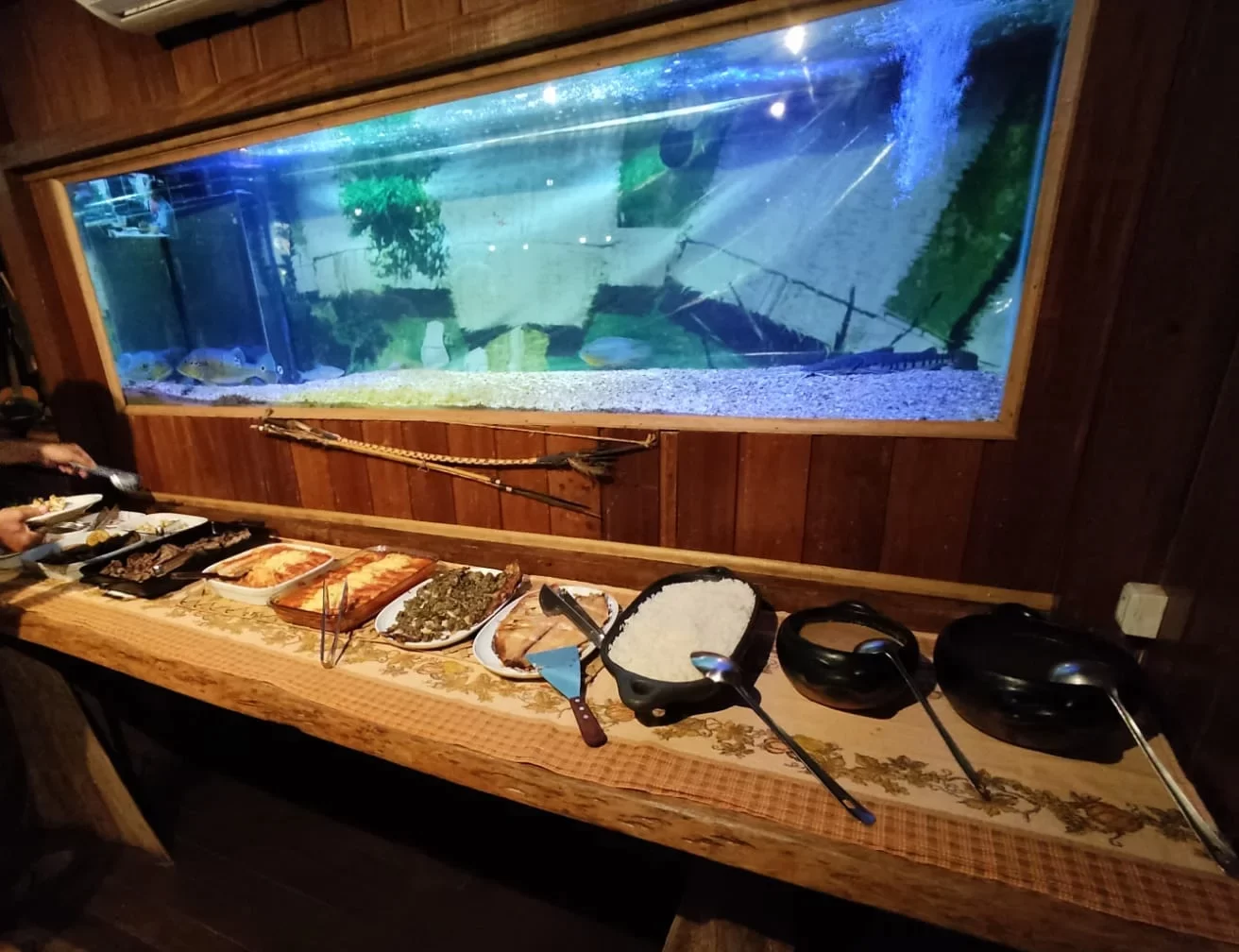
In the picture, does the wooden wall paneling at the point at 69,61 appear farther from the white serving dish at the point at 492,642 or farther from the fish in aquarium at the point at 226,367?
the white serving dish at the point at 492,642

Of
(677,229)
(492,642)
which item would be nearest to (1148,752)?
(492,642)

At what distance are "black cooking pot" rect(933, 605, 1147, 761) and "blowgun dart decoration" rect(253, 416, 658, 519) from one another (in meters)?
0.81

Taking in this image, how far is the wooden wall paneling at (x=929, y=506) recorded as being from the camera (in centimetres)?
123

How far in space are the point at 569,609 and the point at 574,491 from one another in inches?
13.9

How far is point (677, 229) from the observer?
4.50 ft

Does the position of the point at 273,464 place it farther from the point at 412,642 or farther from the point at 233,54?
the point at 233,54

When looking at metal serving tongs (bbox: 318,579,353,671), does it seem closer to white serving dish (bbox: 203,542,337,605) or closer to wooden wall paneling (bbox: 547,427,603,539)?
white serving dish (bbox: 203,542,337,605)

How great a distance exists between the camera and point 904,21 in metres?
1.11

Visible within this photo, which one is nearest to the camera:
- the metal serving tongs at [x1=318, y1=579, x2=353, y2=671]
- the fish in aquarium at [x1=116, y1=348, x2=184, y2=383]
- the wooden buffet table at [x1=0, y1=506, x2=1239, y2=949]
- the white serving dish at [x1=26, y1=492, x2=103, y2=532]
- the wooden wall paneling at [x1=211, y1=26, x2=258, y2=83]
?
the wooden buffet table at [x1=0, y1=506, x2=1239, y2=949]

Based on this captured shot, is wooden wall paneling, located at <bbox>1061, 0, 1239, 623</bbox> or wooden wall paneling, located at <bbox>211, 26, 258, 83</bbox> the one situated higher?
wooden wall paneling, located at <bbox>211, 26, 258, 83</bbox>

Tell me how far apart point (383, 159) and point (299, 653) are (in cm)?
136

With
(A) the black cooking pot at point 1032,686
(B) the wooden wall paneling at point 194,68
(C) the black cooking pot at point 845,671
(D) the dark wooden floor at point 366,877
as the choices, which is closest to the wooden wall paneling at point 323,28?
(B) the wooden wall paneling at point 194,68

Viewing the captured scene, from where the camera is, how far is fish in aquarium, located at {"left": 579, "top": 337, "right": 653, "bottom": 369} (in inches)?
58.2

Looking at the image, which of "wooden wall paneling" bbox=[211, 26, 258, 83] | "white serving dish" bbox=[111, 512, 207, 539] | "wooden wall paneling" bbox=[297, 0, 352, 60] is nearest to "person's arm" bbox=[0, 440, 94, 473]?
"white serving dish" bbox=[111, 512, 207, 539]
